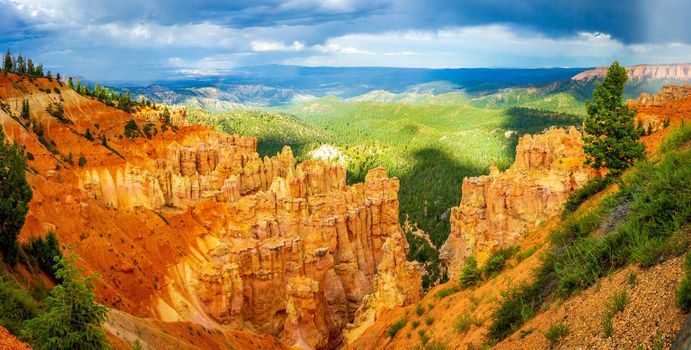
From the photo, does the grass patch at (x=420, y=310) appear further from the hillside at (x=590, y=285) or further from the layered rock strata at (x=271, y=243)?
the layered rock strata at (x=271, y=243)

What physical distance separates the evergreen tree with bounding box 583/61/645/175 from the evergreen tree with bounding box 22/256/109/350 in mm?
18844

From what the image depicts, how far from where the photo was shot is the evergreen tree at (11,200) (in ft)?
51.4

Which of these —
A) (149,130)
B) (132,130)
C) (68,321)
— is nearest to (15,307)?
(68,321)

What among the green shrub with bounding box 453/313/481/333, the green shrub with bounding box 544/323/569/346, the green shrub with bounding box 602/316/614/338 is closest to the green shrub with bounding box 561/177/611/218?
the green shrub with bounding box 453/313/481/333

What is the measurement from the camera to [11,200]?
16031 millimetres

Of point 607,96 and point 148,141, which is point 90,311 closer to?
point 607,96

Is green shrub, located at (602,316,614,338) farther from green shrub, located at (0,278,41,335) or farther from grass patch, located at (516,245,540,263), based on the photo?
green shrub, located at (0,278,41,335)

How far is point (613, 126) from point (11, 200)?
2221cm

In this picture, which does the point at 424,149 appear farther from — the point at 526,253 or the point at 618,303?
the point at 618,303

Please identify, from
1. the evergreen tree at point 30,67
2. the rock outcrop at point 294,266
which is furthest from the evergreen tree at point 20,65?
the rock outcrop at point 294,266

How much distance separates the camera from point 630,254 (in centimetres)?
832

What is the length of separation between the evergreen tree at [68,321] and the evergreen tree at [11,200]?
22.0ft

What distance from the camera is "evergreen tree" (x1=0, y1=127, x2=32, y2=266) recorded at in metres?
15.7

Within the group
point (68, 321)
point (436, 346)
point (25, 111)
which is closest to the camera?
point (68, 321)
